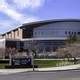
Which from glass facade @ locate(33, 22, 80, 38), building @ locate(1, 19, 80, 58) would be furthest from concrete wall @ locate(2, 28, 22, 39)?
glass facade @ locate(33, 22, 80, 38)

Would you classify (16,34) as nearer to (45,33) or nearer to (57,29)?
(45,33)

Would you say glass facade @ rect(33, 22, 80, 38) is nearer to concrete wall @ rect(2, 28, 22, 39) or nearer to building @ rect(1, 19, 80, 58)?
building @ rect(1, 19, 80, 58)

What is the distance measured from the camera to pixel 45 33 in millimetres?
142500

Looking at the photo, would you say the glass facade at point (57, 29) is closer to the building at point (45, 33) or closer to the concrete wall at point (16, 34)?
the building at point (45, 33)

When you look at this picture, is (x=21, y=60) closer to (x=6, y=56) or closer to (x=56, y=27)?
(x=6, y=56)

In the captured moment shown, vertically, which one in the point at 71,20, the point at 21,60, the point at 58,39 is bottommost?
the point at 21,60

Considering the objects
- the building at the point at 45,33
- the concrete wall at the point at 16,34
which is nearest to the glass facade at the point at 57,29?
the building at the point at 45,33

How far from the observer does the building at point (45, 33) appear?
131125 millimetres

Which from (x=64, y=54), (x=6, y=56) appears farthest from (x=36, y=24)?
(x=64, y=54)

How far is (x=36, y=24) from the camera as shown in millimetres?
145750

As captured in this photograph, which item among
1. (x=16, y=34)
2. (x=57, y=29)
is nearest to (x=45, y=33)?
(x=57, y=29)

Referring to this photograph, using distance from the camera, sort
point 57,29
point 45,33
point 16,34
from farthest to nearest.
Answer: point 16,34 → point 57,29 → point 45,33

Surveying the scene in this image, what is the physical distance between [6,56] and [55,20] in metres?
49.7

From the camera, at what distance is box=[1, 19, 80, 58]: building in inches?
5162
